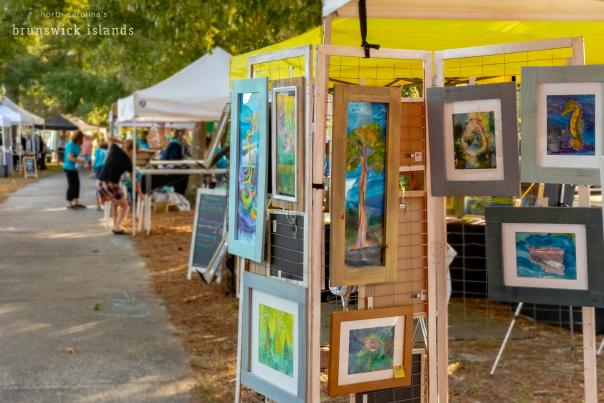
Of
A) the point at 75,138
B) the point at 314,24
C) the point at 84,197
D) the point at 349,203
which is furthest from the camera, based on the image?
the point at 84,197

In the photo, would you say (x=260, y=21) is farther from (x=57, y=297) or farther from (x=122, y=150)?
(x=57, y=297)

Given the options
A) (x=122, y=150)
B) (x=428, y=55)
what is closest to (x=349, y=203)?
(x=428, y=55)

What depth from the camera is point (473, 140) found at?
415 centimetres

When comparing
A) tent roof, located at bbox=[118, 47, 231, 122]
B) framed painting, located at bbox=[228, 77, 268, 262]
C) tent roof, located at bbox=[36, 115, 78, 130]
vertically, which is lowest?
framed painting, located at bbox=[228, 77, 268, 262]

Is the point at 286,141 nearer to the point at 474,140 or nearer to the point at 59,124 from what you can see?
the point at 474,140

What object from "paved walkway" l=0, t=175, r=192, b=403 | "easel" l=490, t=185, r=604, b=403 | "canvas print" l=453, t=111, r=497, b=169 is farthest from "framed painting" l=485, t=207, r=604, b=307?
"paved walkway" l=0, t=175, r=192, b=403

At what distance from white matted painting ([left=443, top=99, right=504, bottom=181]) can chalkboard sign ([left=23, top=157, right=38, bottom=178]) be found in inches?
1368

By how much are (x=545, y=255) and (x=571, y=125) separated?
66cm

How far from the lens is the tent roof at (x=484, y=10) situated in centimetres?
458

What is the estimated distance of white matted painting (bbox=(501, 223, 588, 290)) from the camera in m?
4.11

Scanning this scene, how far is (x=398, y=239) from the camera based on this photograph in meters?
4.38

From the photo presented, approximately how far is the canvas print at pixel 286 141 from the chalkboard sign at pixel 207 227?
5868mm

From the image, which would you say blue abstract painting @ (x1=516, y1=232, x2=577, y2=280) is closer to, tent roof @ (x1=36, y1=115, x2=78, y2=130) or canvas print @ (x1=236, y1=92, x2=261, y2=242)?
canvas print @ (x1=236, y1=92, x2=261, y2=242)

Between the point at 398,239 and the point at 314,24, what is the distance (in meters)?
7.40
